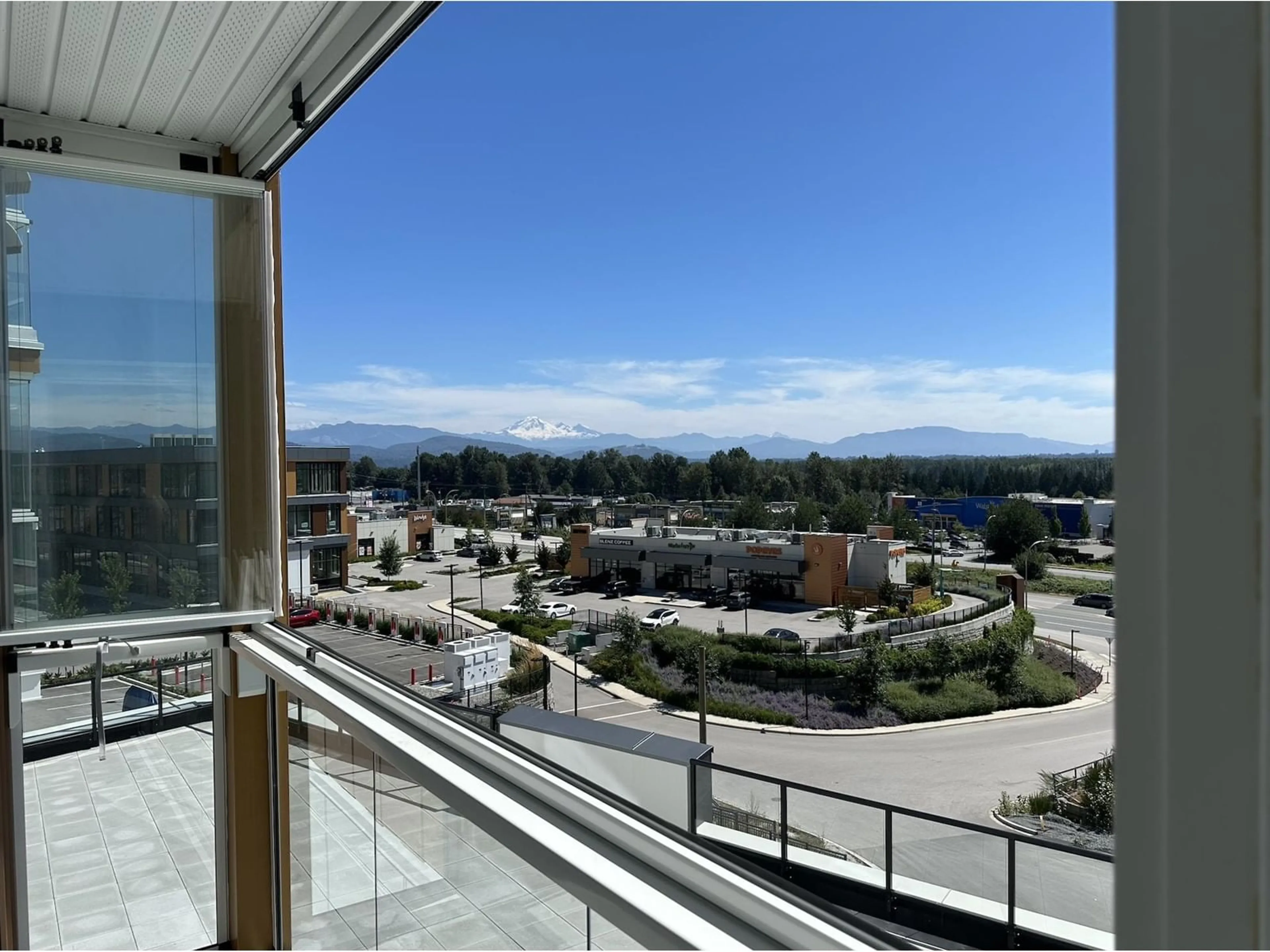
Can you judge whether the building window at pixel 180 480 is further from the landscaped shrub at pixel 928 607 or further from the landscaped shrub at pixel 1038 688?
the landscaped shrub at pixel 1038 688

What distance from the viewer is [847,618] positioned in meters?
1.99

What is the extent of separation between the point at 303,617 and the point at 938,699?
229 cm

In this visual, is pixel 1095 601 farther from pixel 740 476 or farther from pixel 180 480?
pixel 180 480

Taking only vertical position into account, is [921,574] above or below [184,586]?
above

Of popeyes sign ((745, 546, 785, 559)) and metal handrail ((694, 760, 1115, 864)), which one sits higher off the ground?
popeyes sign ((745, 546, 785, 559))

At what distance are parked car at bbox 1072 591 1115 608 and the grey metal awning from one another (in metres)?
1.84

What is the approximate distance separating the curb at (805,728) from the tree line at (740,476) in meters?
0.29

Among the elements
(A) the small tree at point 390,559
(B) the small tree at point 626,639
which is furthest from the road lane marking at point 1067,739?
(A) the small tree at point 390,559

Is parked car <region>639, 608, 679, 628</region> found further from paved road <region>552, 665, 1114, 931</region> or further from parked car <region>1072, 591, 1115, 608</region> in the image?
parked car <region>1072, 591, 1115, 608</region>

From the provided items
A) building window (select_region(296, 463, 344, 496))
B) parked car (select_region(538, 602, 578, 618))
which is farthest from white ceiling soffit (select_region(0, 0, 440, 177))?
parked car (select_region(538, 602, 578, 618))

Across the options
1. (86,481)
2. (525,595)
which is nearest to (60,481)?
(86,481)

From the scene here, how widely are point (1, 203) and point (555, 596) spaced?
2.41m

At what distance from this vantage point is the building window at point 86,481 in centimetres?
231

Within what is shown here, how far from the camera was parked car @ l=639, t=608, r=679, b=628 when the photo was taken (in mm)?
2572
